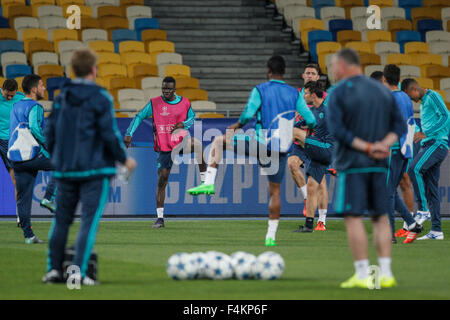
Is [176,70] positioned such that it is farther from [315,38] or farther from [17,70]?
[315,38]

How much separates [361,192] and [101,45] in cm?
1591

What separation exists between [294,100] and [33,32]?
42.4 feet

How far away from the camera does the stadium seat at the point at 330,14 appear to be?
2516 cm

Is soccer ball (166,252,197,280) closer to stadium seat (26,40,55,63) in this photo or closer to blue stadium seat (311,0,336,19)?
stadium seat (26,40,55,63)

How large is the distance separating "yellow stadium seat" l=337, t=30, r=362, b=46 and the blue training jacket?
1767cm

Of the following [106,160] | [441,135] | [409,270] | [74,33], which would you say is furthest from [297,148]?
[74,33]

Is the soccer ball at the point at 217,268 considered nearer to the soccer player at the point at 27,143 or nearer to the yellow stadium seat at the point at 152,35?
the soccer player at the point at 27,143

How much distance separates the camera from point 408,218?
12125 mm

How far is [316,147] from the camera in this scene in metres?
14.0

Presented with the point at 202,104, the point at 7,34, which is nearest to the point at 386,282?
the point at 202,104

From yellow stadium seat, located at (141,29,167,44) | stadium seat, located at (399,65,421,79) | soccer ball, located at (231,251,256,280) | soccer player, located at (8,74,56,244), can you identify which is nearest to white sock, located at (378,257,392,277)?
soccer ball, located at (231,251,256,280)

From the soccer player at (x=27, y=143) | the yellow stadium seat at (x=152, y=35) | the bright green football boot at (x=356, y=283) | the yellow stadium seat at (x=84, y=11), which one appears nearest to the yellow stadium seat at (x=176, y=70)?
the yellow stadium seat at (x=152, y=35)

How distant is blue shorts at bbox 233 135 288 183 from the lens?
35.6ft

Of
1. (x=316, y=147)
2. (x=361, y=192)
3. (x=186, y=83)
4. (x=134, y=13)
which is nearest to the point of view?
(x=361, y=192)
